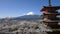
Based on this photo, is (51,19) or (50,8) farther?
(50,8)

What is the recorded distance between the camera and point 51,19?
18094mm

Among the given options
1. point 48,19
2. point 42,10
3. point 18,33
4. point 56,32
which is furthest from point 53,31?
point 18,33

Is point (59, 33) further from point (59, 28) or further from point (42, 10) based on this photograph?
point (42, 10)

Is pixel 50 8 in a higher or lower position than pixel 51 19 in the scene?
higher

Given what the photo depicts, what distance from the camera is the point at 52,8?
1833 centimetres

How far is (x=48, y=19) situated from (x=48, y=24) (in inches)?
24.1

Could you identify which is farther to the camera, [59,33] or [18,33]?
[18,33]

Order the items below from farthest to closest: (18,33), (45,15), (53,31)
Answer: (18,33) < (45,15) < (53,31)

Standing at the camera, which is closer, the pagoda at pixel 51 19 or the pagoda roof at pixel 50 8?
the pagoda at pixel 51 19

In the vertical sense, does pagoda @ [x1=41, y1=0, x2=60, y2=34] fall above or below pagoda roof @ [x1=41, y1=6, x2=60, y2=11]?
below

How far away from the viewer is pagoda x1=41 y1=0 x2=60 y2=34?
17522mm

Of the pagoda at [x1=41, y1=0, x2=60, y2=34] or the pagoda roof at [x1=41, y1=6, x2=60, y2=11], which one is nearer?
the pagoda at [x1=41, y1=0, x2=60, y2=34]

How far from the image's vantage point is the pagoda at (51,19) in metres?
17.5

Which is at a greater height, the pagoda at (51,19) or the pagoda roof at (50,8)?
the pagoda roof at (50,8)
